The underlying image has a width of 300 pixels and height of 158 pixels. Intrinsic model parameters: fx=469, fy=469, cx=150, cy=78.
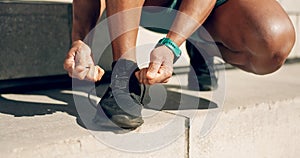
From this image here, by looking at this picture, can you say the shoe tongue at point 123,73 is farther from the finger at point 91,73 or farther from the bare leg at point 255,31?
the bare leg at point 255,31

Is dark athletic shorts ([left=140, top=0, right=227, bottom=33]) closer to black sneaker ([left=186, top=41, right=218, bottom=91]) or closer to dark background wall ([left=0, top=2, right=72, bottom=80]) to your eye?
black sneaker ([left=186, top=41, right=218, bottom=91])

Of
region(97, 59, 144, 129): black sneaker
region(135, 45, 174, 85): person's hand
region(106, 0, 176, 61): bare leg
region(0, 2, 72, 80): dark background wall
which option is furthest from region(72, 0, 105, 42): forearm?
region(0, 2, 72, 80): dark background wall

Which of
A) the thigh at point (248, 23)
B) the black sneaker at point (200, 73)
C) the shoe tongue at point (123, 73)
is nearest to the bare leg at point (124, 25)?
the shoe tongue at point (123, 73)

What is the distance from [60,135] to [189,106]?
573 mm

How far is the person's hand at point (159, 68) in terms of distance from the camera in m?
1.24

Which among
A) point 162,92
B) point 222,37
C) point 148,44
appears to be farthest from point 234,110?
point 148,44

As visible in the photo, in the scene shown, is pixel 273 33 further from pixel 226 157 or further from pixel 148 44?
pixel 148 44

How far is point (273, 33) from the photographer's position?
1528 mm

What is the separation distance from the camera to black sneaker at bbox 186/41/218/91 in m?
2.04

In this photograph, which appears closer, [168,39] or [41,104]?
[168,39]

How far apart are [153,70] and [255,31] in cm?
47

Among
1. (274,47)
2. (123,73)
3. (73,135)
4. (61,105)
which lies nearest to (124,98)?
(123,73)

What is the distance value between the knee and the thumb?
45 cm

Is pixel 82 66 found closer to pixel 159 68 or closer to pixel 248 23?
pixel 159 68
